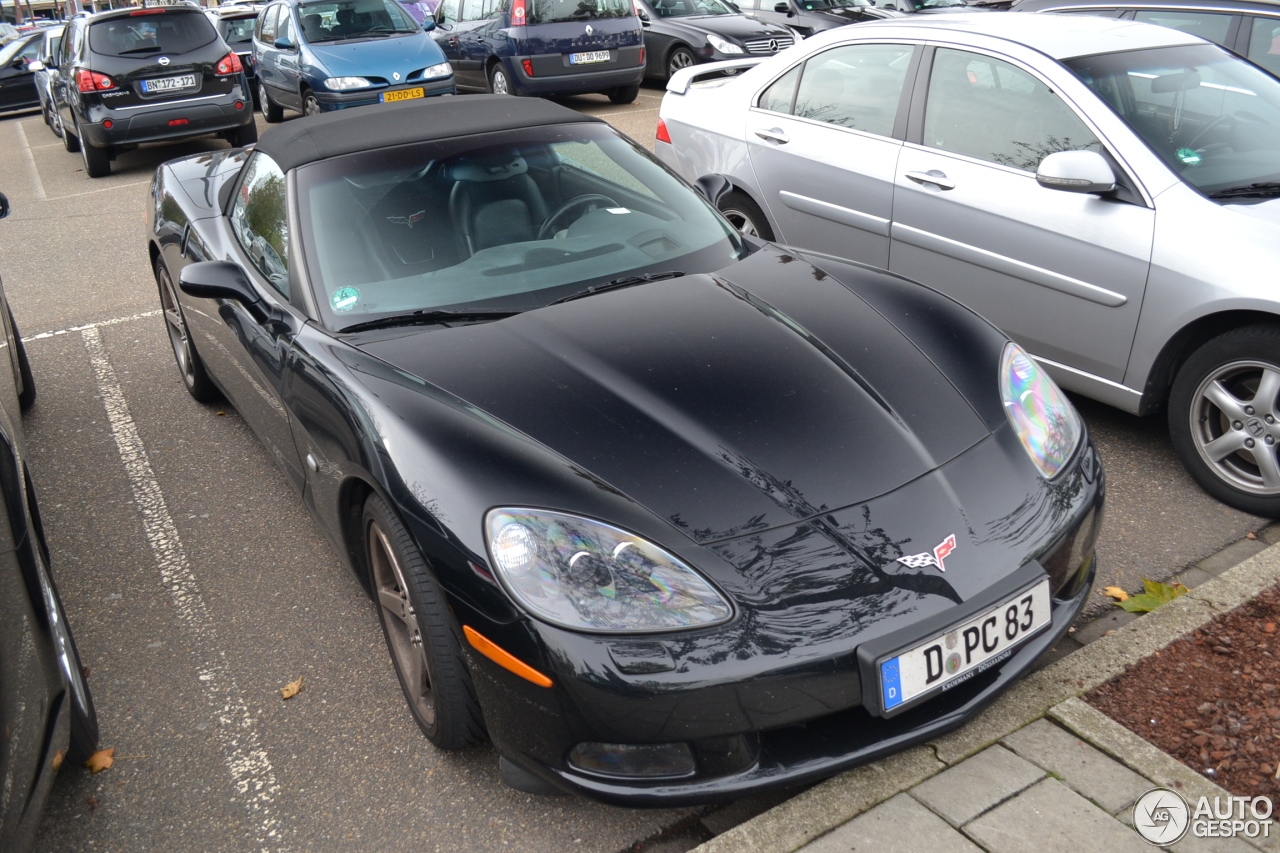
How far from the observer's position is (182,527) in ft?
13.1

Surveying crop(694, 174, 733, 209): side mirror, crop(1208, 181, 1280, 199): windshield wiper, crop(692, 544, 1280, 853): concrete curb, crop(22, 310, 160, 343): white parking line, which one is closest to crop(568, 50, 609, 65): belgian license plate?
crop(22, 310, 160, 343): white parking line

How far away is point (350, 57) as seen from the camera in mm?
11969

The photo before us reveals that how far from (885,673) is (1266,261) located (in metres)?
2.25

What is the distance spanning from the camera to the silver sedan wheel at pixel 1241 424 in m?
3.43

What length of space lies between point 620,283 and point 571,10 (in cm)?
1032

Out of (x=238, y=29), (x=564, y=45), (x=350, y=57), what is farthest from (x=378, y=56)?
(x=238, y=29)

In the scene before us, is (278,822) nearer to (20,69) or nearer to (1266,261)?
(1266,261)

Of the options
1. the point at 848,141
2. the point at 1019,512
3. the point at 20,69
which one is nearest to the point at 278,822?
the point at 1019,512

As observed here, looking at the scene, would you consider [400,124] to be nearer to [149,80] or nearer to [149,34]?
[149,80]

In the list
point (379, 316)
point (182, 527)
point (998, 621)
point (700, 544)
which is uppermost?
point (379, 316)

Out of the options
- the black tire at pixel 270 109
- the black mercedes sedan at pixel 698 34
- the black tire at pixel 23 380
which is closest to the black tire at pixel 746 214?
the black tire at pixel 23 380

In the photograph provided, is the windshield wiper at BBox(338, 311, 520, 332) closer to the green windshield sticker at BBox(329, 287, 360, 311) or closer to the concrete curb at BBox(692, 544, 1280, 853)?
the green windshield sticker at BBox(329, 287, 360, 311)

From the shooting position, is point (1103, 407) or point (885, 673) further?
point (1103, 407)

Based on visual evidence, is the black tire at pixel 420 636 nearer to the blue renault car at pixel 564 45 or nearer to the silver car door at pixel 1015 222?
the silver car door at pixel 1015 222
